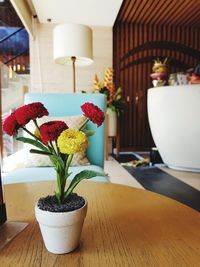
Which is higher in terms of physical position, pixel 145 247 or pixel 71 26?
pixel 71 26

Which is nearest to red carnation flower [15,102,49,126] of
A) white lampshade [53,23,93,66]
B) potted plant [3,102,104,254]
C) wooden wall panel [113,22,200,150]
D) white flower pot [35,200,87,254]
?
potted plant [3,102,104,254]

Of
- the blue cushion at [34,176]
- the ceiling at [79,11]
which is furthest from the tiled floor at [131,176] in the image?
the ceiling at [79,11]

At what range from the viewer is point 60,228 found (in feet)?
1.55

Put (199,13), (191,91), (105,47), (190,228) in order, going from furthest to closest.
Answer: (105,47)
(199,13)
(191,91)
(190,228)

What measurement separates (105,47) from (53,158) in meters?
4.39

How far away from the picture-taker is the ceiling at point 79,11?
11.7 feet

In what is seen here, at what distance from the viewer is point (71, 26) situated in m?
2.34

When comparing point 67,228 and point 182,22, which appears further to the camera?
point 182,22

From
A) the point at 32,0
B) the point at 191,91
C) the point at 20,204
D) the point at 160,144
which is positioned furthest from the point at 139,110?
the point at 20,204

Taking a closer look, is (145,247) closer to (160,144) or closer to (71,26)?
(71,26)

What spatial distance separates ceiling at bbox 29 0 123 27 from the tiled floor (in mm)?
2348

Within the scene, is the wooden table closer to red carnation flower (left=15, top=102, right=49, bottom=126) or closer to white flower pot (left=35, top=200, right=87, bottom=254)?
white flower pot (left=35, top=200, right=87, bottom=254)

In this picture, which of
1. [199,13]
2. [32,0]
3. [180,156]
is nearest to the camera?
[180,156]

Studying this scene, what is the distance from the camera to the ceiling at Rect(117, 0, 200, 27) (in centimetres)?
395
